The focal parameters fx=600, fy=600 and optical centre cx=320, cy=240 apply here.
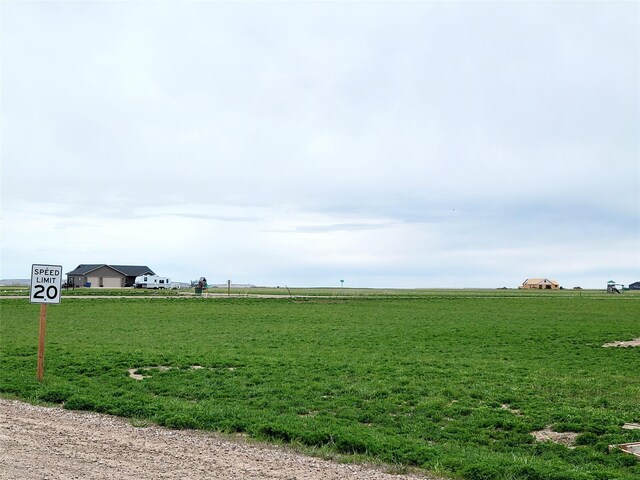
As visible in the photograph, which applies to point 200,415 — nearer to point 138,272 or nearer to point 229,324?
point 229,324

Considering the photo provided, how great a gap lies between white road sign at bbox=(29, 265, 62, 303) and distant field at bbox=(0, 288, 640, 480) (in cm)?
210

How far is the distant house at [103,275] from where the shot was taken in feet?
408

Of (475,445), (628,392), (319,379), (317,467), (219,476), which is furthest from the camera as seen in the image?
(319,379)

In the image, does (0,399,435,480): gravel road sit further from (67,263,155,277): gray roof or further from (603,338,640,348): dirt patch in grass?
(67,263,155,277): gray roof

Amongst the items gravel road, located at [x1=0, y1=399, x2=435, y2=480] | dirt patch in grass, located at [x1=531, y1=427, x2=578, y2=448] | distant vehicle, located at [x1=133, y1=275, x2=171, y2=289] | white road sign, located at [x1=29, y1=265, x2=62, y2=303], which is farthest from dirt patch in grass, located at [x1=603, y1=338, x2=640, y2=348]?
distant vehicle, located at [x1=133, y1=275, x2=171, y2=289]

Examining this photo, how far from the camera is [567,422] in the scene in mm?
11477

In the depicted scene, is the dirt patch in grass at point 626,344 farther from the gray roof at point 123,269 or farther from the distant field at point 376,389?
the gray roof at point 123,269

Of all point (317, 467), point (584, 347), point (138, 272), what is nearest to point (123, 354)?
point (317, 467)

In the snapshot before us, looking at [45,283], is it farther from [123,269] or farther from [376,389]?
[123,269]

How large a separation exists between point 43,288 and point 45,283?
140 mm

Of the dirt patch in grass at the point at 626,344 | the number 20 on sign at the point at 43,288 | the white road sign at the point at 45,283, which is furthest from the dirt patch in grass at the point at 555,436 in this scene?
the dirt patch in grass at the point at 626,344

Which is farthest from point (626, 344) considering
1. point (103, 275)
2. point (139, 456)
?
point (103, 275)

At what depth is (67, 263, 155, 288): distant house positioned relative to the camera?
124 meters

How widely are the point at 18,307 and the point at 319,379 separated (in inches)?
1506
